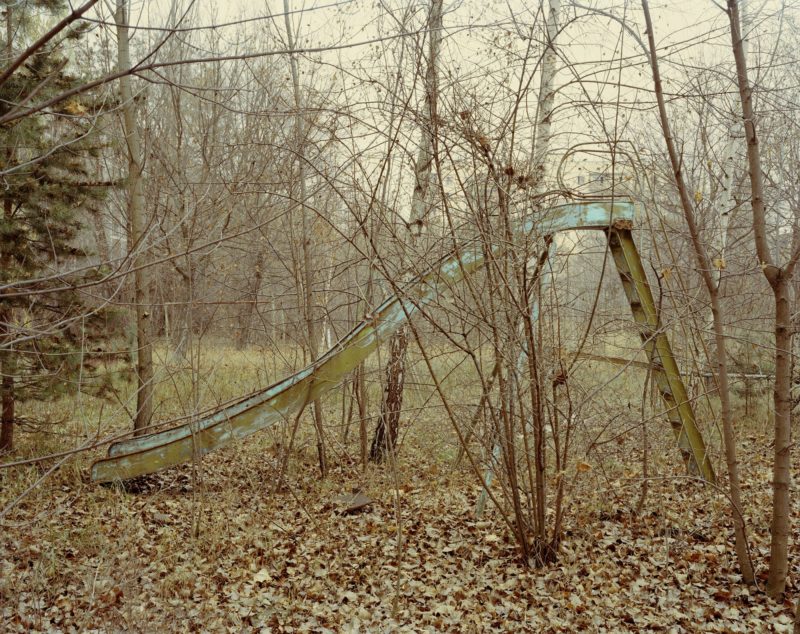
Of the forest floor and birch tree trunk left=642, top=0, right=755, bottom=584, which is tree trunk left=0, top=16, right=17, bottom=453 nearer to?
the forest floor

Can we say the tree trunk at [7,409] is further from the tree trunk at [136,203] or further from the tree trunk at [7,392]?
the tree trunk at [136,203]

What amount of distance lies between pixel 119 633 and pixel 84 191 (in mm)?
4969

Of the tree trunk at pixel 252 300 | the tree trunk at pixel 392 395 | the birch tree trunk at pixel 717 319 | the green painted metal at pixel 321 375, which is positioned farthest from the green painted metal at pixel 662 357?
the tree trunk at pixel 252 300

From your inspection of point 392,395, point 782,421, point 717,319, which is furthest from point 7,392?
point 782,421

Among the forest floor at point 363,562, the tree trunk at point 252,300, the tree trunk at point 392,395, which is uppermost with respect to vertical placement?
the tree trunk at point 252,300

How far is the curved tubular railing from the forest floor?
36 centimetres

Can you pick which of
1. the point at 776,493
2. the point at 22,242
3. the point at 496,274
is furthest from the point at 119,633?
the point at 22,242

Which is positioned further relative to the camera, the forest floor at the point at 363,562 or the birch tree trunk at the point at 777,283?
the forest floor at the point at 363,562

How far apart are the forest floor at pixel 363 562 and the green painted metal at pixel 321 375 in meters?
0.35

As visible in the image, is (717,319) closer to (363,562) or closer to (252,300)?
(252,300)

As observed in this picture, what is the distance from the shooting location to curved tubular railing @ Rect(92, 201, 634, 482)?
459 centimetres

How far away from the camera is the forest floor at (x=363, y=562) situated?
401cm

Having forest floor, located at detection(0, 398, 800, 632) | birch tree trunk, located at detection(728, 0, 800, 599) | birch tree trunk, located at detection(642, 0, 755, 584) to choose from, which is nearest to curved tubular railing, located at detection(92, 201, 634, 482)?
forest floor, located at detection(0, 398, 800, 632)

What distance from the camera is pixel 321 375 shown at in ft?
17.9
